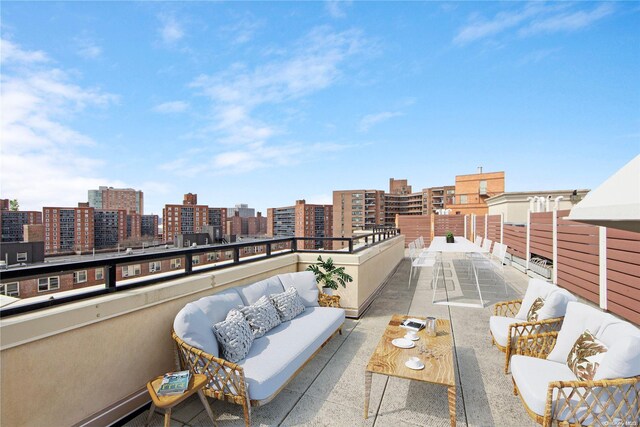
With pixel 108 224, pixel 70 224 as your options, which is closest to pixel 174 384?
pixel 70 224

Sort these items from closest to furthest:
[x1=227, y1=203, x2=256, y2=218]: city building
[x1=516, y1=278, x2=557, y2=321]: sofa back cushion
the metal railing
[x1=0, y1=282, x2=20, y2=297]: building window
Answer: the metal railing, [x1=0, y1=282, x2=20, y2=297]: building window, [x1=516, y1=278, x2=557, y2=321]: sofa back cushion, [x1=227, y1=203, x2=256, y2=218]: city building

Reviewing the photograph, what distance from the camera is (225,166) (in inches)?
987

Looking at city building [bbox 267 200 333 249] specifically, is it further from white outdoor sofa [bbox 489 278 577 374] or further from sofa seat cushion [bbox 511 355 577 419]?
sofa seat cushion [bbox 511 355 577 419]

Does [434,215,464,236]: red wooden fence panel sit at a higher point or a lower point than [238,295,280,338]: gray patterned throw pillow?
higher

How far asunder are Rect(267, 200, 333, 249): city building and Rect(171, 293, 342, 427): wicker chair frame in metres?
62.3

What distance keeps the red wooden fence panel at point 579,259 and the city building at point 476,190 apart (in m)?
21.8

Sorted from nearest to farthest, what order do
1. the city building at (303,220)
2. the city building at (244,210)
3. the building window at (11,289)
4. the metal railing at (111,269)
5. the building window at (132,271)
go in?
1. the metal railing at (111,269)
2. the building window at (11,289)
3. the building window at (132,271)
4. the city building at (303,220)
5. the city building at (244,210)

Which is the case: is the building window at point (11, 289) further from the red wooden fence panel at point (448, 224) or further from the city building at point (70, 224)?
the city building at point (70, 224)

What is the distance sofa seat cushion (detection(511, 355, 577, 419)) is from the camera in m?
1.95

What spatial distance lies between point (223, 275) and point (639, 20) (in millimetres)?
7654

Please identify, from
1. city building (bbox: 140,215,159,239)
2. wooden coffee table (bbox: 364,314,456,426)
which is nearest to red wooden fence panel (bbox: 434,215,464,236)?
wooden coffee table (bbox: 364,314,456,426)

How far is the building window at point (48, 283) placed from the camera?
204cm

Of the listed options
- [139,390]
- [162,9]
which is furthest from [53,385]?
[162,9]

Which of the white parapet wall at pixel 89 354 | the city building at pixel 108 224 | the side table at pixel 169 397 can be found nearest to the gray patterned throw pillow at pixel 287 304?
the white parapet wall at pixel 89 354
